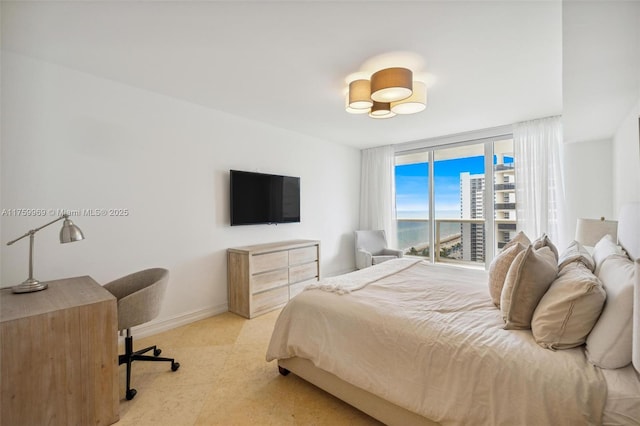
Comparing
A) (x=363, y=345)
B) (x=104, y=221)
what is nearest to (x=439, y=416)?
(x=363, y=345)

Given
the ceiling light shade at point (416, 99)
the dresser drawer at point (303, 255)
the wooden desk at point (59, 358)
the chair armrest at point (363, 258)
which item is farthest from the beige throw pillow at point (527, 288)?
the chair armrest at point (363, 258)

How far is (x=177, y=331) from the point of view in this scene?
9.67 ft

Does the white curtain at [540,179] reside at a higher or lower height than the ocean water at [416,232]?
higher

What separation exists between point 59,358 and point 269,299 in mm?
2137

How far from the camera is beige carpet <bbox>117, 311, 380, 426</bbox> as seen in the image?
1.74 metres

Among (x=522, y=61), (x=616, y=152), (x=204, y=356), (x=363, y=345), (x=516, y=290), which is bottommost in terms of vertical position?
(x=204, y=356)

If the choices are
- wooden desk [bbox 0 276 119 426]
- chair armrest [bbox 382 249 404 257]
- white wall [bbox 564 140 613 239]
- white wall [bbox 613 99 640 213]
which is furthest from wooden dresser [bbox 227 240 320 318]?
white wall [bbox 564 140 613 239]

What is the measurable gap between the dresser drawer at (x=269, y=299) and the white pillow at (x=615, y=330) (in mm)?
2931

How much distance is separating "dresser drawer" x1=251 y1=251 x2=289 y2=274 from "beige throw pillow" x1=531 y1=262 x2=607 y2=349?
8.87ft

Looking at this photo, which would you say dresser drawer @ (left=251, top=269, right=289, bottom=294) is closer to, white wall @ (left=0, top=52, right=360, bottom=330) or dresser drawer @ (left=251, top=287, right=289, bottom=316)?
dresser drawer @ (left=251, top=287, right=289, bottom=316)

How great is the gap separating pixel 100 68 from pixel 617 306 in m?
3.75

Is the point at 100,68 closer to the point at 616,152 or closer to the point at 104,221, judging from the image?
the point at 104,221

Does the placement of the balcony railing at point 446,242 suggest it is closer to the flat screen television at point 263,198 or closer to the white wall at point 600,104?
the white wall at point 600,104

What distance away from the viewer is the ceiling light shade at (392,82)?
7.21 ft
